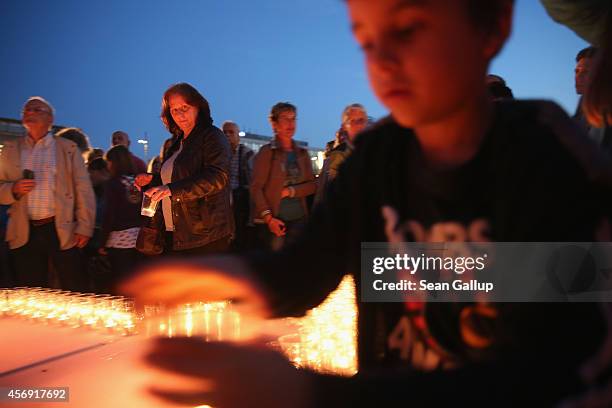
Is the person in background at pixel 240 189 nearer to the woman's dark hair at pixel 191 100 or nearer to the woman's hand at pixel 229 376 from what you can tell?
the woman's dark hair at pixel 191 100

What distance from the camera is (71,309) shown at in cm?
207

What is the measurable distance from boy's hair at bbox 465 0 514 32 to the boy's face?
1 cm

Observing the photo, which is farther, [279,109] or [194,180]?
[279,109]

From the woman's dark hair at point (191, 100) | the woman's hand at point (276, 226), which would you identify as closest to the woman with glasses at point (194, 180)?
the woman's dark hair at point (191, 100)

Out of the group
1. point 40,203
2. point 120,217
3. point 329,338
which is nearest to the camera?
point 329,338

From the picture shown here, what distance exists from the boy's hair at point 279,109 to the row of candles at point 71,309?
2612 mm

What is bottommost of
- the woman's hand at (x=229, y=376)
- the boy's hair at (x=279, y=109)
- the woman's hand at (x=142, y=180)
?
the woman's hand at (x=229, y=376)

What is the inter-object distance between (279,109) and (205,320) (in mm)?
3475

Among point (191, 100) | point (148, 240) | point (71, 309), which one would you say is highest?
point (191, 100)

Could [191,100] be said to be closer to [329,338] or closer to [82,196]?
[82,196]

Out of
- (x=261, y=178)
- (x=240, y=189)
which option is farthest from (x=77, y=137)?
(x=261, y=178)

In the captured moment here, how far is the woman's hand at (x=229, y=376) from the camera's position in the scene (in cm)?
56

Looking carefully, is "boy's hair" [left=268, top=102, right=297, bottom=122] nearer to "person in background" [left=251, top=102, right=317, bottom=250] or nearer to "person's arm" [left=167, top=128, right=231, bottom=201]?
"person in background" [left=251, top=102, right=317, bottom=250]

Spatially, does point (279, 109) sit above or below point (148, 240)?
above
